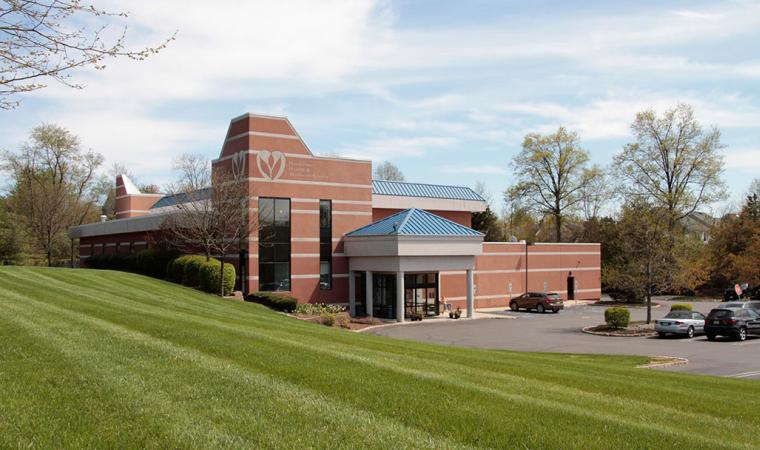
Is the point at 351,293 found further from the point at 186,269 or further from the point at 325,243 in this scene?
the point at 186,269

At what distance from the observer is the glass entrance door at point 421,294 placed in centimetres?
4344

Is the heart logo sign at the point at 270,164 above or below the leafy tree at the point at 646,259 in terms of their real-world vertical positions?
above

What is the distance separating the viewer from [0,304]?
16219 millimetres

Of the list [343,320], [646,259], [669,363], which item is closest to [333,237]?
[343,320]

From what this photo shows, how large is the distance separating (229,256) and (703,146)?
47.6 metres

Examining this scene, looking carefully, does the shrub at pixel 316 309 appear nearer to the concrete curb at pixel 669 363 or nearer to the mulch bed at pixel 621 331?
the mulch bed at pixel 621 331

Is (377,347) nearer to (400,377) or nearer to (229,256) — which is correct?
(400,377)

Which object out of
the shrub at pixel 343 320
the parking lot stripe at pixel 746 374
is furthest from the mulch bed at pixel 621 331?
the parking lot stripe at pixel 746 374

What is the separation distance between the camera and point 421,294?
44219mm

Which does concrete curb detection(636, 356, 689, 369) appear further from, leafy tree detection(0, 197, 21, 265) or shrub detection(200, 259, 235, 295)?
leafy tree detection(0, 197, 21, 265)

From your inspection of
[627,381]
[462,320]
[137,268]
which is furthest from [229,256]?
[627,381]

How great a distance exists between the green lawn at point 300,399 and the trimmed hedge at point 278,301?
73.3 ft

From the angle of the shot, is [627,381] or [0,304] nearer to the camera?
[627,381]

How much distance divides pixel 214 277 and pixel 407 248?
11666 millimetres
